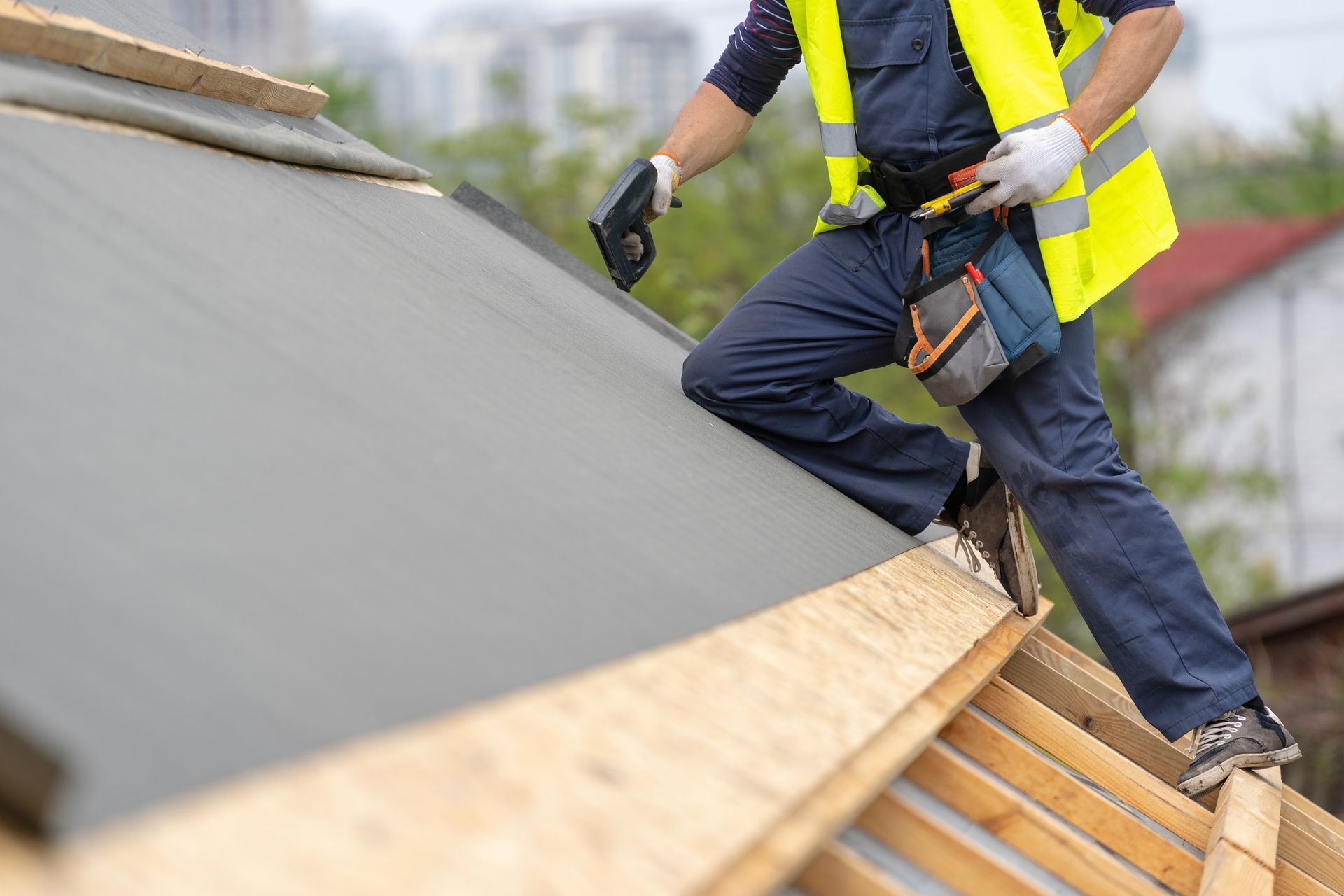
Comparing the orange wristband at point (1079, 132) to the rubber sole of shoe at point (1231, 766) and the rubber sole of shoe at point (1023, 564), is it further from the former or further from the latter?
the rubber sole of shoe at point (1231, 766)

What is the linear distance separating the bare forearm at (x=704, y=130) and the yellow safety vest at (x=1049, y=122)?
0.43m

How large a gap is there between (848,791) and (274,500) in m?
0.71

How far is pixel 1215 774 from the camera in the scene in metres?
2.63

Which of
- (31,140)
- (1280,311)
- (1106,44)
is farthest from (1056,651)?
(1280,311)

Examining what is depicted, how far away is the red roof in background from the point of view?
75.2ft

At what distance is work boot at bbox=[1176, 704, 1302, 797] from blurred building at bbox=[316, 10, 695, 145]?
234ft

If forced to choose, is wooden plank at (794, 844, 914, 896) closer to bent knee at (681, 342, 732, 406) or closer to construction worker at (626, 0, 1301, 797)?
construction worker at (626, 0, 1301, 797)

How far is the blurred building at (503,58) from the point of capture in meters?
82.6

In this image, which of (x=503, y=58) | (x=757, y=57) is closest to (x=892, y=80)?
(x=757, y=57)

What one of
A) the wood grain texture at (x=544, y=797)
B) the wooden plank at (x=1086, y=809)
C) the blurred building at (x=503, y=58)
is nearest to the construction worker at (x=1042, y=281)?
the wooden plank at (x=1086, y=809)

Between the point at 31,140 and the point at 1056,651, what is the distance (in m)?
2.81

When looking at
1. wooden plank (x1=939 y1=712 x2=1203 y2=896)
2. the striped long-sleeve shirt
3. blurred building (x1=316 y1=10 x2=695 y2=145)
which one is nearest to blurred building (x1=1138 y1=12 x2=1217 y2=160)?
the striped long-sleeve shirt

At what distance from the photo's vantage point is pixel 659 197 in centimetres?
349

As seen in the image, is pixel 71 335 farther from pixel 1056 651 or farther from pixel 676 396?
pixel 1056 651
